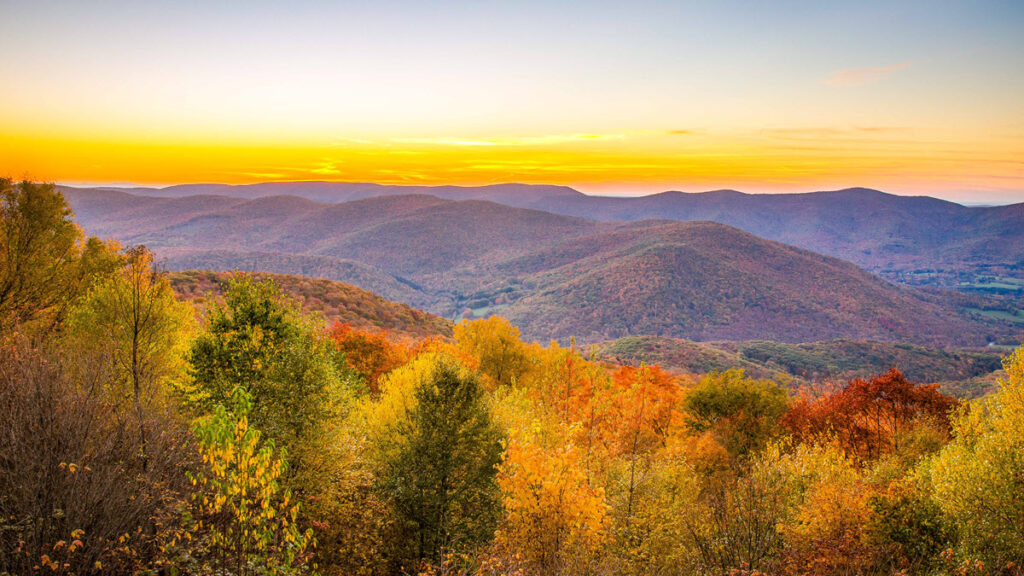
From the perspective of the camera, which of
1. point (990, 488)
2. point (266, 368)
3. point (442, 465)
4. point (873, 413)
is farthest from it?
point (873, 413)

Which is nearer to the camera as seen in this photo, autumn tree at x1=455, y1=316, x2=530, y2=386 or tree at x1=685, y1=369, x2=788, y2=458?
tree at x1=685, y1=369, x2=788, y2=458

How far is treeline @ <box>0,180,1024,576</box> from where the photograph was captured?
1020cm

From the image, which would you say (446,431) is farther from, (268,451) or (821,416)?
(821,416)

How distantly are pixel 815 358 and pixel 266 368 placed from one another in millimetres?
190209

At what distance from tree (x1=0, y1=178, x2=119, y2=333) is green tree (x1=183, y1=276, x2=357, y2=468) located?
13507mm

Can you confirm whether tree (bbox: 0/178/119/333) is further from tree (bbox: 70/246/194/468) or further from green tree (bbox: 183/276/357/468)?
green tree (bbox: 183/276/357/468)

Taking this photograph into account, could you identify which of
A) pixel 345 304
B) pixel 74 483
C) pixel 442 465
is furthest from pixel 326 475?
pixel 345 304

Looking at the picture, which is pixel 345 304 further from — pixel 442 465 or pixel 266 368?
pixel 442 465

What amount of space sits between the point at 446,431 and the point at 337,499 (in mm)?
4577

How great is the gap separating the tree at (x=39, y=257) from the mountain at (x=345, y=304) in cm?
4942

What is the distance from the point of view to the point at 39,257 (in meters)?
25.6

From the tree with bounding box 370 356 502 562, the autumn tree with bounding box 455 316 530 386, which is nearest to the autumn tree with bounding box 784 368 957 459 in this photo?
the autumn tree with bounding box 455 316 530 386

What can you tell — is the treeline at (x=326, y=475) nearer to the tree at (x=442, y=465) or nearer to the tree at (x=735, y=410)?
the tree at (x=442, y=465)

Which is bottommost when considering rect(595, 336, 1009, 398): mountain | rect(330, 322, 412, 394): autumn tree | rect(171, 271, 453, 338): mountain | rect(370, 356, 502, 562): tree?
rect(595, 336, 1009, 398): mountain
